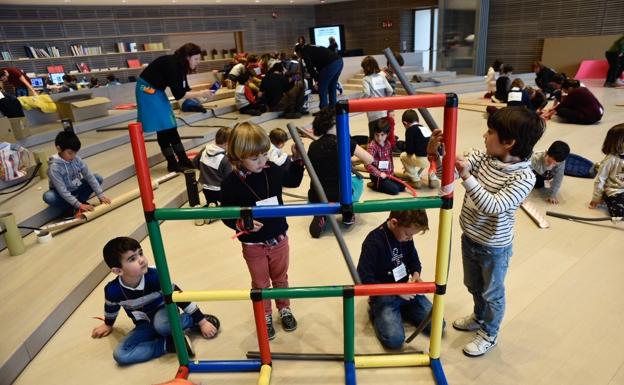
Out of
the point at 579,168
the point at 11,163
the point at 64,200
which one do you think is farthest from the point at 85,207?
the point at 579,168

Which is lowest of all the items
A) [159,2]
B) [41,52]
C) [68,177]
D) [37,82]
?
[68,177]

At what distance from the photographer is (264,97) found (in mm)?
7047

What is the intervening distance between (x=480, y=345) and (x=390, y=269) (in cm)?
50

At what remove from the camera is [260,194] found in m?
1.77

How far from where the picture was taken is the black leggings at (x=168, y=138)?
409cm

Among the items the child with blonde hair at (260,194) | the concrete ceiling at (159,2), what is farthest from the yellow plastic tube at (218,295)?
the concrete ceiling at (159,2)

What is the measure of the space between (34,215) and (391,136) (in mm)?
3128

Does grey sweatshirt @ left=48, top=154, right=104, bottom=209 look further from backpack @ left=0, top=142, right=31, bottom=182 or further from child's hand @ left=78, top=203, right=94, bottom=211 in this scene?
backpack @ left=0, top=142, right=31, bottom=182

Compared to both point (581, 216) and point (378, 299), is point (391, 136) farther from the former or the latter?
point (378, 299)

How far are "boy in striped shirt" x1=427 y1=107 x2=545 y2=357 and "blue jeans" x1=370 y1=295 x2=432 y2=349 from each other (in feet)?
0.80

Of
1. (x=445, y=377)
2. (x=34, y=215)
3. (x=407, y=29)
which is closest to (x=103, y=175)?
(x=34, y=215)

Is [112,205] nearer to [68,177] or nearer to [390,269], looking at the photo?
[68,177]

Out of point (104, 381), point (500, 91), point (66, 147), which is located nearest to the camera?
point (104, 381)

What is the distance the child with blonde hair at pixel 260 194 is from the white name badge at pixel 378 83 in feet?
9.59
